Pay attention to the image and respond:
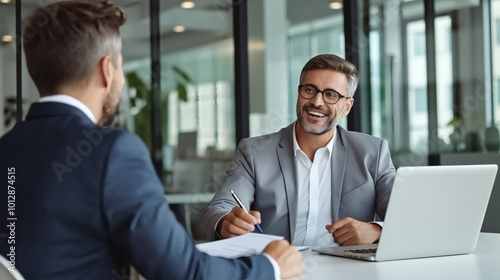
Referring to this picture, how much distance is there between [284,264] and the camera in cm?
160

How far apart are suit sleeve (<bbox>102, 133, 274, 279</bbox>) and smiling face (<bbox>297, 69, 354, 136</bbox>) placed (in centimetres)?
153

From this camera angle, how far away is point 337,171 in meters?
2.85

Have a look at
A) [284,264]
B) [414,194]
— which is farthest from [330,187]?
[284,264]

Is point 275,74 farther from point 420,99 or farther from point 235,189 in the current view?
point 235,189

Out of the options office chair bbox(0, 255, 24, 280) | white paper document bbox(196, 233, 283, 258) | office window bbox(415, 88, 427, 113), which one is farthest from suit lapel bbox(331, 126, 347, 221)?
office window bbox(415, 88, 427, 113)

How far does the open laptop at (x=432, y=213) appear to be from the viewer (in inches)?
79.3

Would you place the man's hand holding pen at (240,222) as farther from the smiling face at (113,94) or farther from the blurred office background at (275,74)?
the blurred office background at (275,74)

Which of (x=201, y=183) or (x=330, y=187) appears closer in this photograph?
(x=330, y=187)

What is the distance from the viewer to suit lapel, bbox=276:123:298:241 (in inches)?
110

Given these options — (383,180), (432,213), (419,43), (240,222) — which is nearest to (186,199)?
(419,43)

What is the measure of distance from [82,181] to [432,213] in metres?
1.15

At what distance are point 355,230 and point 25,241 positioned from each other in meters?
1.29

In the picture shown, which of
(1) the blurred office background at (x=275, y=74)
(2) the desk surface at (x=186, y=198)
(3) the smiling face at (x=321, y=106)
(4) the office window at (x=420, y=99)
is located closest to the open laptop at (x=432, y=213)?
(3) the smiling face at (x=321, y=106)

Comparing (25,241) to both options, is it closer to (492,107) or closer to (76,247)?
(76,247)
